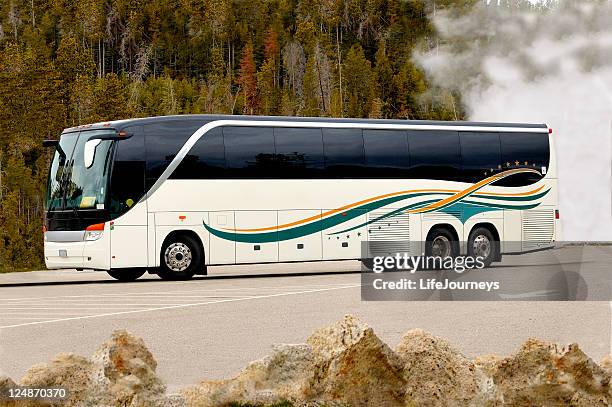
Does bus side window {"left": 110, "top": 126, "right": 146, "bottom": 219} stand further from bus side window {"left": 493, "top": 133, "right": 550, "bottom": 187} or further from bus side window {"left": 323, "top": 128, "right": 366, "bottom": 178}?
bus side window {"left": 493, "top": 133, "right": 550, "bottom": 187}

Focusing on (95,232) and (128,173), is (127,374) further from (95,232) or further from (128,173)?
(128,173)

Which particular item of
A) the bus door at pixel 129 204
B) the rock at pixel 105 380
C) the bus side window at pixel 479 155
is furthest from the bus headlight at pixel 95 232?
the rock at pixel 105 380

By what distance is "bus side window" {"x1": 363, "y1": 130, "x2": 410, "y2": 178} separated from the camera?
2925cm

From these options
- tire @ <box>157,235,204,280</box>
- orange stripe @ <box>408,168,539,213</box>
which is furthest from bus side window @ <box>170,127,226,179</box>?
orange stripe @ <box>408,168,539,213</box>

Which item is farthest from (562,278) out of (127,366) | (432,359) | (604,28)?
(604,28)

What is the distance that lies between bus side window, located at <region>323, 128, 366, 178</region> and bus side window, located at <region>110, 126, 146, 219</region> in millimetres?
4655

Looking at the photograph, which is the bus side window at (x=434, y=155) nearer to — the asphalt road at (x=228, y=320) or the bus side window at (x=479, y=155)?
the bus side window at (x=479, y=155)

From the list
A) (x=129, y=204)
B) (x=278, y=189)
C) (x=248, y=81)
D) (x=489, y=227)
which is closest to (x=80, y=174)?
(x=129, y=204)

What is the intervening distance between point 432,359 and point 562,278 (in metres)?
2.83

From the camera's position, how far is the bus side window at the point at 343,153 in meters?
28.7

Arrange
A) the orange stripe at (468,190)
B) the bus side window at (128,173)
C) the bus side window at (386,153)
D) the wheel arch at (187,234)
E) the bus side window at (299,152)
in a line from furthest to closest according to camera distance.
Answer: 1. the orange stripe at (468,190)
2. the bus side window at (386,153)
3. the bus side window at (299,152)
4. the wheel arch at (187,234)
5. the bus side window at (128,173)

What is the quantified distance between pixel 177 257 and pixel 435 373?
1969cm

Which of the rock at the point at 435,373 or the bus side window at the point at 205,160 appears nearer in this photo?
the rock at the point at 435,373

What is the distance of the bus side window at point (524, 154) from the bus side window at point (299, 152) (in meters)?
4.93
